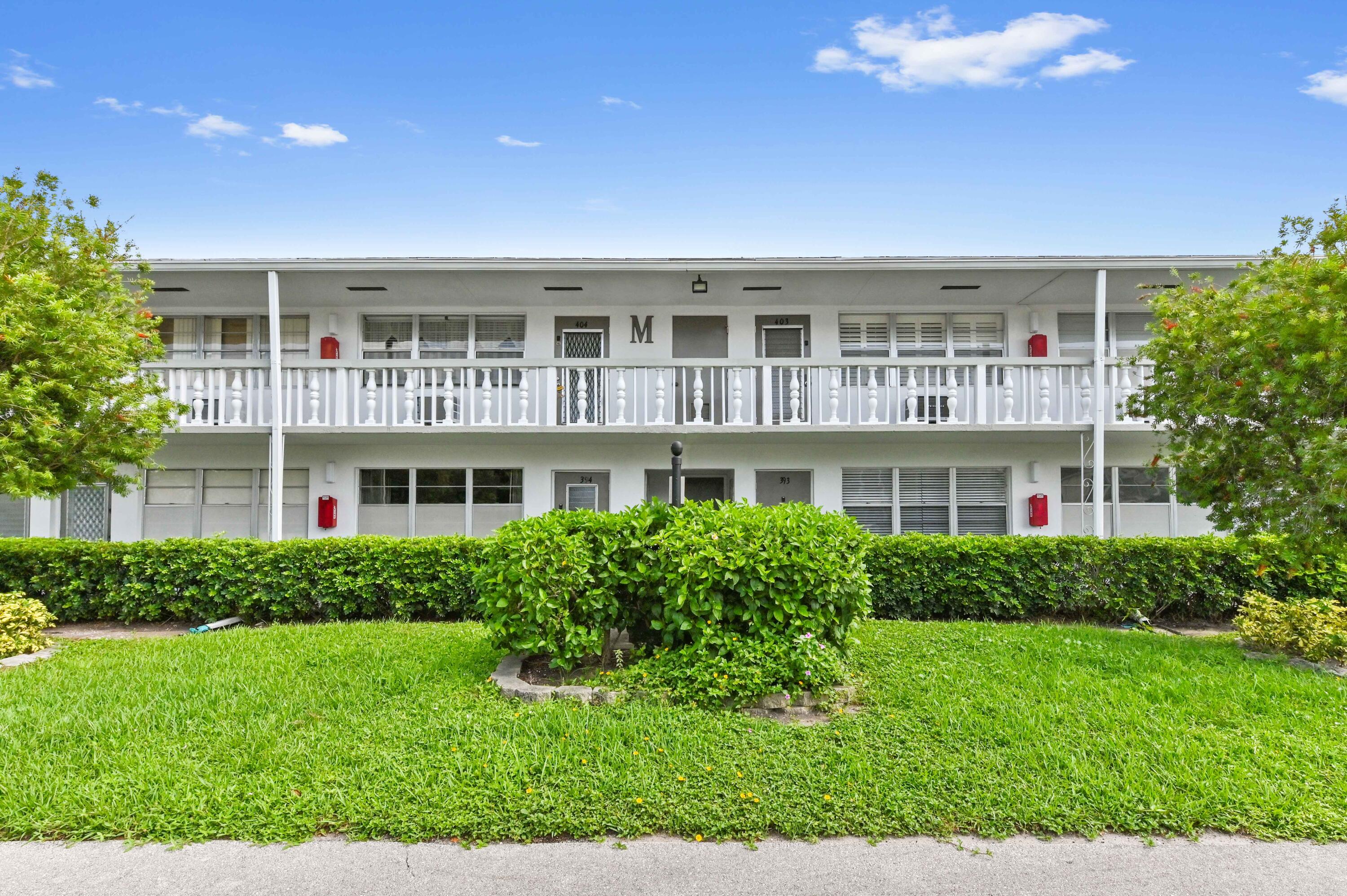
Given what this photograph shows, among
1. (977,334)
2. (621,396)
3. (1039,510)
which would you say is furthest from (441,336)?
(1039,510)

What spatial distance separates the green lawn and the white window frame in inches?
293

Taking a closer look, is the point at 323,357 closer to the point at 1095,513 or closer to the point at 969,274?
the point at 969,274

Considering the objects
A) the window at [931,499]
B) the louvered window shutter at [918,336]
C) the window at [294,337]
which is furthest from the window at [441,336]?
the louvered window shutter at [918,336]

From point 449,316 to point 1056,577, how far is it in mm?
10168

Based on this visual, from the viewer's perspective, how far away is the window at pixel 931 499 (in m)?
12.2

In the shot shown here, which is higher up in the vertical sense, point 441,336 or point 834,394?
point 441,336

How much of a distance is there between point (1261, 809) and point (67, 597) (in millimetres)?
11674

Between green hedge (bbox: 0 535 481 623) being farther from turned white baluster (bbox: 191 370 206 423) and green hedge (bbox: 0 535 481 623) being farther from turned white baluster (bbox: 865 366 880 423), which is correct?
turned white baluster (bbox: 865 366 880 423)

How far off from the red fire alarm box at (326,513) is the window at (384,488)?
48cm

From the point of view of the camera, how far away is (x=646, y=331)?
1270 centimetres

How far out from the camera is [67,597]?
9055mm

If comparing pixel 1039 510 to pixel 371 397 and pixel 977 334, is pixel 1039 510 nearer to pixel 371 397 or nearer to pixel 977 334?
pixel 977 334

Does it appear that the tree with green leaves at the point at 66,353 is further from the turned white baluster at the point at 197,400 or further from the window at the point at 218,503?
the window at the point at 218,503

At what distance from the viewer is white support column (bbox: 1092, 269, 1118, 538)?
10547 millimetres
